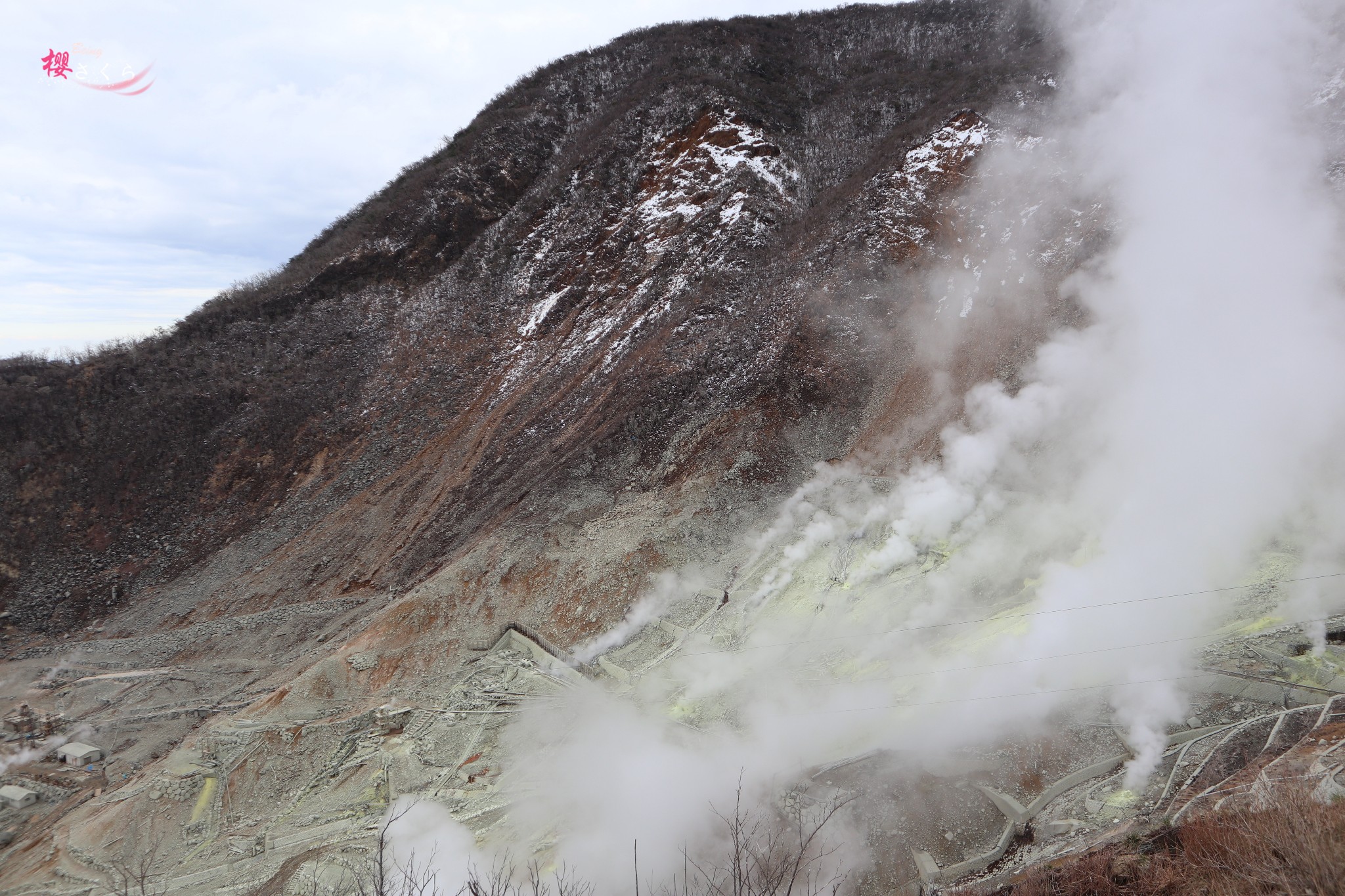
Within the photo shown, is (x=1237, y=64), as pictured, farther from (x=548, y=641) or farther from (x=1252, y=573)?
(x=548, y=641)

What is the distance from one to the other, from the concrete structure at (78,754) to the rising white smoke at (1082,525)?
10397mm

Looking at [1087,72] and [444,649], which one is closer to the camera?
[444,649]

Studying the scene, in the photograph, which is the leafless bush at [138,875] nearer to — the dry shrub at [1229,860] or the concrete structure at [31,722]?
the concrete structure at [31,722]

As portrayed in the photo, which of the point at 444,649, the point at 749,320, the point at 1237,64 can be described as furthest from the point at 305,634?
the point at 1237,64

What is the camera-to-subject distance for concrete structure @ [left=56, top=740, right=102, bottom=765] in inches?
568

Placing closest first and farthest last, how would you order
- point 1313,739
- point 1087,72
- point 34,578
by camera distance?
1. point 1313,739
2. point 34,578
3. point 1087,72

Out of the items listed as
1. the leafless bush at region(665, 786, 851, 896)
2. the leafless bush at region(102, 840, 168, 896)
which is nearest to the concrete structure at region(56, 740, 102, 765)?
the leafless bush at region(102, 840, 168, 896)

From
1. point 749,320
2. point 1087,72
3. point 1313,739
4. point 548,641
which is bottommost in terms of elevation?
point 1313,739

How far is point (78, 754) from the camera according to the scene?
1448 centimetres

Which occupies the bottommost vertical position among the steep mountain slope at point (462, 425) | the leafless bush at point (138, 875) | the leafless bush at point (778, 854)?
the leafless bush at point (778, 854)

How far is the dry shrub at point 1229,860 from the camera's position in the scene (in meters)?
5.52

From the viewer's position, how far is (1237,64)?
17875mm

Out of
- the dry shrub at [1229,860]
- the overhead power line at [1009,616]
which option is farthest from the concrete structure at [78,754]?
the dry shrub at [1229,860]

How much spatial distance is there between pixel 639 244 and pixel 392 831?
23.9 m
